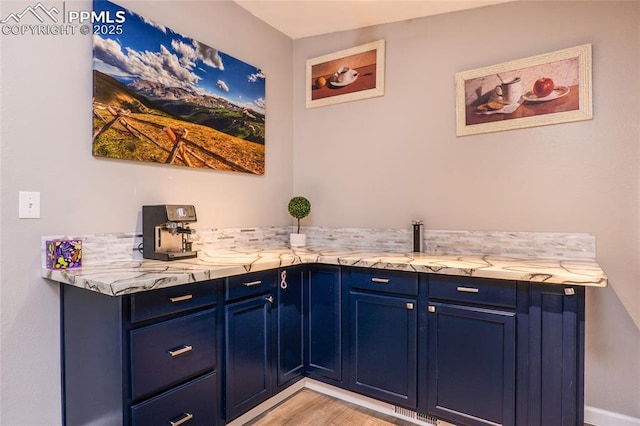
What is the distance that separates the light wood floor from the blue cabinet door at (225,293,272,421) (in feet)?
0.55

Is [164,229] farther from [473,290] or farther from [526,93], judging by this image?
[526,93]

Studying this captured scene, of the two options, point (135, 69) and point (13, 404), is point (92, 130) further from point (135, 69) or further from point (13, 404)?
point (13, 404)

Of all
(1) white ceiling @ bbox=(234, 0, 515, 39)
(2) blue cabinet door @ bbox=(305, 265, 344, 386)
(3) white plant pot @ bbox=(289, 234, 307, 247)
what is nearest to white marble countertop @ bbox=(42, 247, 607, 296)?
(2) blue cabinet door @ bbox=(305, 265, 344, 386)

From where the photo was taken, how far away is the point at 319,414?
7.27 ft

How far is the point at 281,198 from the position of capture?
10.1 feet

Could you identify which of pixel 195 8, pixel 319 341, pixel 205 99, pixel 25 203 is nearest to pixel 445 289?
pixel 319 341

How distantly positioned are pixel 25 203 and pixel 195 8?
1547 mm

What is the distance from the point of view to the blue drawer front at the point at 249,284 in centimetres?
191

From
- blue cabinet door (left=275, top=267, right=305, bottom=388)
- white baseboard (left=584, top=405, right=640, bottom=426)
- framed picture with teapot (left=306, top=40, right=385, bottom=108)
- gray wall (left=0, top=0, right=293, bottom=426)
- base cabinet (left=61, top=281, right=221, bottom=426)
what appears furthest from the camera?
framed picture with teapot (left=306, top=40, right=385, bottom=108)

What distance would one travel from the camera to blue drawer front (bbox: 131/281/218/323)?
4.81 ft

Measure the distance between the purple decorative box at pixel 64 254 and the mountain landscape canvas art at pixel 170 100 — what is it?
471mm

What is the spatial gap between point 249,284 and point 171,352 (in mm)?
544

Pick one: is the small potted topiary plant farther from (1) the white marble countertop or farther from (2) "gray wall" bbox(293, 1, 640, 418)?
(1) the white marble countertop

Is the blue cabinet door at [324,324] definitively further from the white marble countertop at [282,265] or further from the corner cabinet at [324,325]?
the white marble countertop at [282,265]
